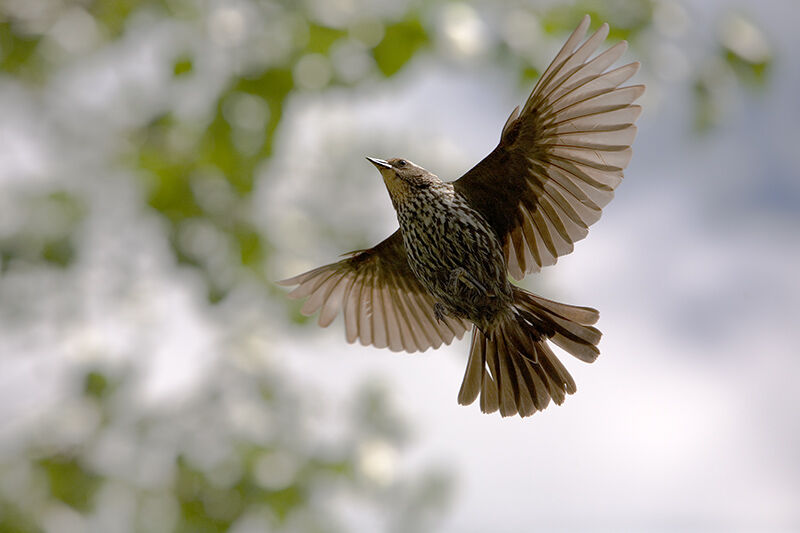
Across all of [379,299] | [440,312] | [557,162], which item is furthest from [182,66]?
[557,162]

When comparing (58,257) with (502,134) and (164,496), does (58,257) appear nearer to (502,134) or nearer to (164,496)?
(164,496)

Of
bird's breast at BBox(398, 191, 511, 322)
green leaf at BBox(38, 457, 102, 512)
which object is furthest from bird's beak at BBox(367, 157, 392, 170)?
green leaf at BBox(38, 457, 102, 512)

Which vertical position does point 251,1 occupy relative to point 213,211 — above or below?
above

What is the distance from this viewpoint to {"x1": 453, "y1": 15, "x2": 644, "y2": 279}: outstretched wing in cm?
184

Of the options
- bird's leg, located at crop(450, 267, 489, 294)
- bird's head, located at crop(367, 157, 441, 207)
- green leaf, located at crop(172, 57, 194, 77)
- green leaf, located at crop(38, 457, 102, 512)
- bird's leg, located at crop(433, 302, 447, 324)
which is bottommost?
green leaf, located at crop(38, 457, 102, 512)

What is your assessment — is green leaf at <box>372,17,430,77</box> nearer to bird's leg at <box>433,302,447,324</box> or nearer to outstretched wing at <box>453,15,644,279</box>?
outstretched wing at <box>453,15,644,279</box>

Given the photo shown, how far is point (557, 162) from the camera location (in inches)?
84.1

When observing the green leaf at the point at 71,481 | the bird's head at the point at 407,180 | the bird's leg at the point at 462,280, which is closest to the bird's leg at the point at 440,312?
the bird's leg at the point at 462,280

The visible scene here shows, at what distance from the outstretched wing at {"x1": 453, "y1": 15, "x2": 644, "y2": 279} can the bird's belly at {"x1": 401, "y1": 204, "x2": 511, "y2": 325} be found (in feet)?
0.26

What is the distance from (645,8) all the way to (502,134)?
234 centimetres

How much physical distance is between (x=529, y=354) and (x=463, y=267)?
10.9 inches

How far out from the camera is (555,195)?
2.13 meters

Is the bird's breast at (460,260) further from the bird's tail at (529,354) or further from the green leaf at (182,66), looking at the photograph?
the green leaf at (182,66)

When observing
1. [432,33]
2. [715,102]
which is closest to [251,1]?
[432,33]
